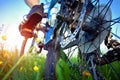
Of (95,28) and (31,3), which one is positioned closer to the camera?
(95,28)

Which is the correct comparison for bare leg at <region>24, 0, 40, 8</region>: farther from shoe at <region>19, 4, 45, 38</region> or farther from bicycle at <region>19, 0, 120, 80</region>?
bicycle at <region>19, 0, 120, 80</region>

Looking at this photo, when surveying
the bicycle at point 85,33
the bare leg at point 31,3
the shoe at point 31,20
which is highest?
the bare leg at point 31,3

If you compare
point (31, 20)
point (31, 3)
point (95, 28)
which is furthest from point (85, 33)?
point (31, 3)

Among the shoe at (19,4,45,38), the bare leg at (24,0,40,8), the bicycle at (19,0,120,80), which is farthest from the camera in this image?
the bare leg at (24,0,40,8)

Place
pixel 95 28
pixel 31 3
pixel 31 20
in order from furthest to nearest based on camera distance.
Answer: pixel 31 3
pixel 31 20
pixel 95 28

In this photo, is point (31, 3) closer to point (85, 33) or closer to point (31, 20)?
point (31, 20)

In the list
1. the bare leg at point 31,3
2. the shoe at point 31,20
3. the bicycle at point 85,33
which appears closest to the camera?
the bicycle at point 85,33

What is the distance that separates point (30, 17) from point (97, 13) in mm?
962

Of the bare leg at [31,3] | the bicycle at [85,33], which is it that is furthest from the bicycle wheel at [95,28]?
the bare leg at [31,3]

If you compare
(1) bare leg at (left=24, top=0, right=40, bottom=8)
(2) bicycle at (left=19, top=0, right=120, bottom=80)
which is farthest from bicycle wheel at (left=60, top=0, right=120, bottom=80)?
(1) bare leg at (left=24, top=0, right=40, bottom=8)

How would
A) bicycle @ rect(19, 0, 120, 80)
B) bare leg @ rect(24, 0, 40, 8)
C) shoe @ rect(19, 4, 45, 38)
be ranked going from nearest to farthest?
bicycle @ rect(19, 0, 120, 80), shoe @ rect(19, 4, 45, 38), bare leg @ rect(24, 0, 40, 8)

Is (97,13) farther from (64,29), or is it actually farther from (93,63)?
(93,63)

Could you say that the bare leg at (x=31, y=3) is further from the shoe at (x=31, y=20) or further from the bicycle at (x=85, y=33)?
the bicycle at (x=85, y=33)

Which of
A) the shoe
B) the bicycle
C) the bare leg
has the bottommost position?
the bicycle
